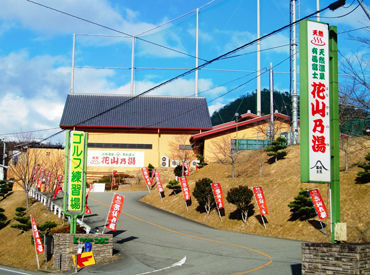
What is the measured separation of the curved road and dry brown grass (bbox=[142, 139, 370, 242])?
1155mm

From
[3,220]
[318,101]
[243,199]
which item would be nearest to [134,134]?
[3,220]

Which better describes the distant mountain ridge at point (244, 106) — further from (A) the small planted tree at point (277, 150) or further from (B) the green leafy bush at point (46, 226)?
(B) the green leafy bush at point (46, 226)

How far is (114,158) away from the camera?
1972 inches

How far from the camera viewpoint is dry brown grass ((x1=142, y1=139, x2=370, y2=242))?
20.7m

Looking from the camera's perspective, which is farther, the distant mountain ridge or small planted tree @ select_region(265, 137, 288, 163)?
the distant mountain ridge

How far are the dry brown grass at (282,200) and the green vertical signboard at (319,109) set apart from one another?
6.36 metres

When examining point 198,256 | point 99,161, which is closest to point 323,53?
point 198,256

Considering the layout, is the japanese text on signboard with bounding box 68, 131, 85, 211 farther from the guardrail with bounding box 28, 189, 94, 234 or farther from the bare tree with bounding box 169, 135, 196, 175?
the bare tree with bounding box 169, 135, 196, 175

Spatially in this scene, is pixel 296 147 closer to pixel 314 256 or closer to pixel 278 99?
pixel 314 256

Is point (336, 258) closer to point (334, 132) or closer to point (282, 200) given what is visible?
point (334, 132)

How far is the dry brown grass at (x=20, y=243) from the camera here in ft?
75.6

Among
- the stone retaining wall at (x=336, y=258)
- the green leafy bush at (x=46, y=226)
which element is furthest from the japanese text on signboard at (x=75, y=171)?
the stone retaining wall at (x=336, y=258)

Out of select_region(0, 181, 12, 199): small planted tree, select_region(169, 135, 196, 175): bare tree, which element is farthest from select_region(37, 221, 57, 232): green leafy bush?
select_region(169, 135, 196, 175): bare tree

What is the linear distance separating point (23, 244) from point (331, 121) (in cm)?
2194
